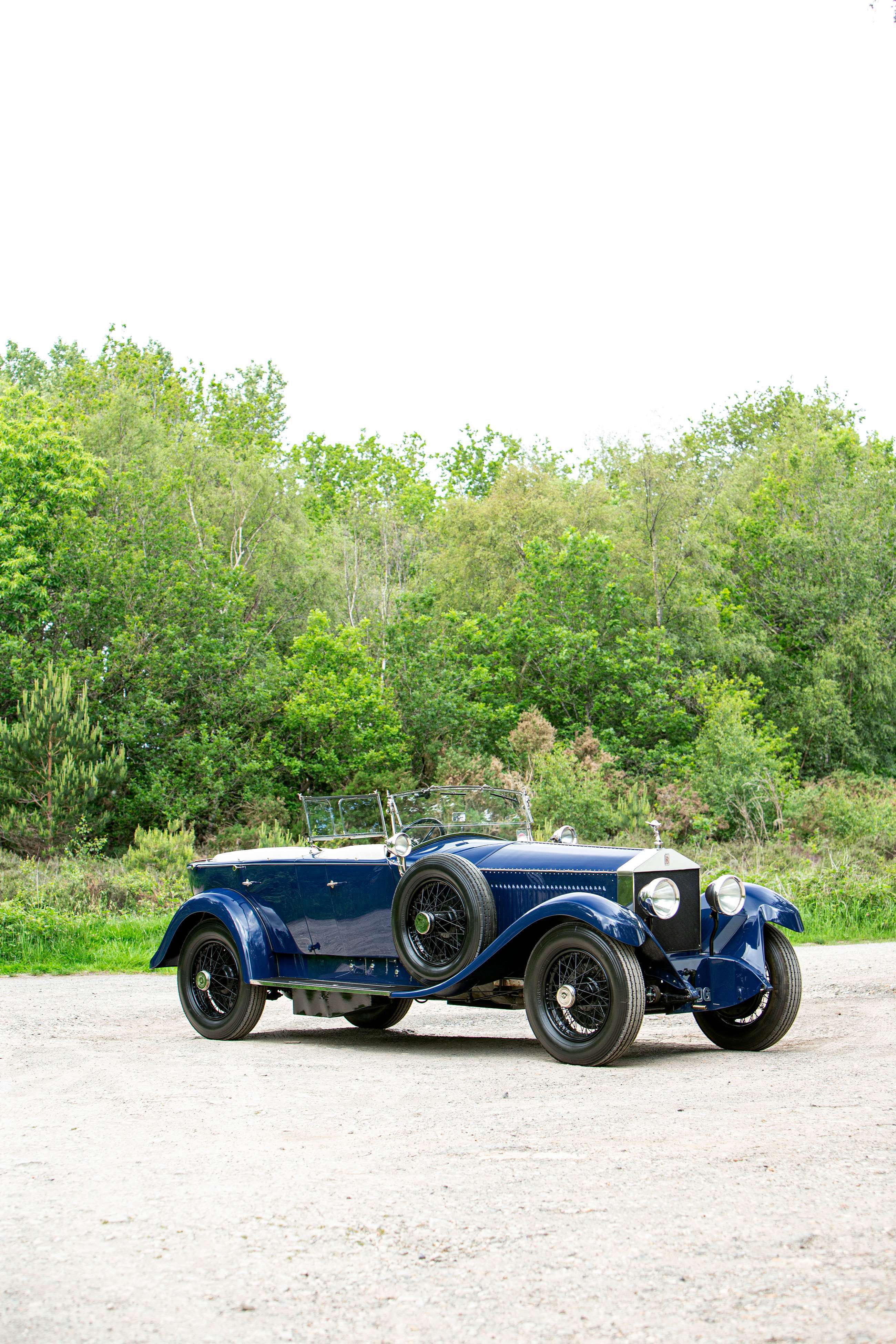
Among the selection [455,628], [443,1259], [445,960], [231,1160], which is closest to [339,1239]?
[443,1259]

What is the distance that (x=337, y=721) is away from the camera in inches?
1443

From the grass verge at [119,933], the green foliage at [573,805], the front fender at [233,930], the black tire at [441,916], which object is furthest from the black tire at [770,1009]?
the green foliage at [573,805]

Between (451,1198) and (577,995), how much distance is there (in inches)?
130

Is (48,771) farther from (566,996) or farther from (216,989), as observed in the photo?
(566,996)

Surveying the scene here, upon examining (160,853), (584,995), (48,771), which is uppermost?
(48,771)

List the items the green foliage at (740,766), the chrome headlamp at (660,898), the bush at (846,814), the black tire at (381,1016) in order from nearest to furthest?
the chrome headlamp at (660,898), the black tire at (381,1016), the bush at (846,814), the green foliage at (740,766)

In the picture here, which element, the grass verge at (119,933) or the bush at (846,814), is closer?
the grass verge at (119,933)

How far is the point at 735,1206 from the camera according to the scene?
431 centimetres

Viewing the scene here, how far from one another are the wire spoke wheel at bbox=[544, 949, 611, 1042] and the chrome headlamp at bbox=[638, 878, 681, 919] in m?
0.59

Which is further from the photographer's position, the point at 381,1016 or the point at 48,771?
the point at 48,771

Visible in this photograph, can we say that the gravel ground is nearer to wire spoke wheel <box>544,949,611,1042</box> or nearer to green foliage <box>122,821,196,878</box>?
wire spoke wheel <box>544,949,611,1042</box>

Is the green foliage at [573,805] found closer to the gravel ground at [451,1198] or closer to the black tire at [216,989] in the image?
the black tire at [216,989]

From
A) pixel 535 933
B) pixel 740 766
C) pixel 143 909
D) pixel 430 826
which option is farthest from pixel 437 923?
pixel 740 766

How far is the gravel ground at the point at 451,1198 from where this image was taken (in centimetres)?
344
